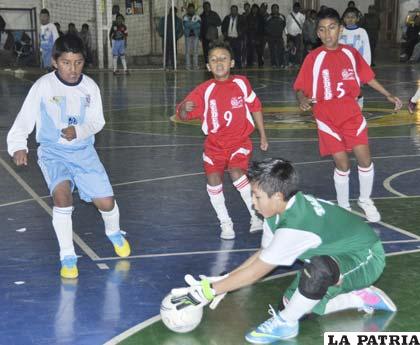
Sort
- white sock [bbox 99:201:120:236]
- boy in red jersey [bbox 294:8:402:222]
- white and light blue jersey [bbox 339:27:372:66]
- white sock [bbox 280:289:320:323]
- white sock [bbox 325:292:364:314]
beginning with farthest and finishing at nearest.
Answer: white and light blue jersey [bbox 339:27:372:66], boy in red jersey [bbox 294:8:402:222], white sock [bbox 99:201:120:236], white sock [bbox 325:292:364:314], white sock [bbox 280:289:320:323]

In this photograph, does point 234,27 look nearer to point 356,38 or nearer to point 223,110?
point 356,38

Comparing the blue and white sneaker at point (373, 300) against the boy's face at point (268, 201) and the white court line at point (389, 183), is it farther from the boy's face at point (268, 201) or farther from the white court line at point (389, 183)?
the white court line at point (389, 183)

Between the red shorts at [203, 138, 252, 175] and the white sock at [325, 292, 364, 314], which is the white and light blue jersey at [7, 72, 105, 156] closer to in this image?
the red shorts at [203, 138, 252, 175]

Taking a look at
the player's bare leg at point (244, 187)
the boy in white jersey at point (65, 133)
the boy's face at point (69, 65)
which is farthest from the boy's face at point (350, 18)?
the boy's face at point (69, 65)

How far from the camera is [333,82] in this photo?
27.1ft

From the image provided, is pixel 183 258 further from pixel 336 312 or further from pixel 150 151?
pixel 150 151

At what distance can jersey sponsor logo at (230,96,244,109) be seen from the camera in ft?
25.6

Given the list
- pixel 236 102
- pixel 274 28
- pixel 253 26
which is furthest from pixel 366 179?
pixel 253 26

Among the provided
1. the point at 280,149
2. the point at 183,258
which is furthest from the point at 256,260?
the point at 280,149

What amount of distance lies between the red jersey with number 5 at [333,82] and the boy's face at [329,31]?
8cm

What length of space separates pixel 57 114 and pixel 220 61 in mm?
1762

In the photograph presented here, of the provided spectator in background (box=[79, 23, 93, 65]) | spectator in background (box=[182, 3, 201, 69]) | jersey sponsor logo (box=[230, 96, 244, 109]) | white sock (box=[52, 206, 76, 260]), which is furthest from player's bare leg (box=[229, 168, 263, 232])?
spectator in background (box=[182, 3, 201, 69])

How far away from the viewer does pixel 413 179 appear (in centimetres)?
1044

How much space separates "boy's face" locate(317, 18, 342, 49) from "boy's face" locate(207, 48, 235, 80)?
3.49 feet
